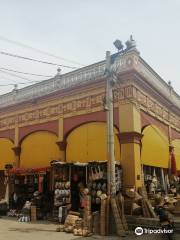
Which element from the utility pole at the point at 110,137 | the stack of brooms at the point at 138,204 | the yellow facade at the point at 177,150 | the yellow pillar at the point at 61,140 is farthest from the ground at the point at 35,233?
the yellow facade at the point at 177,150

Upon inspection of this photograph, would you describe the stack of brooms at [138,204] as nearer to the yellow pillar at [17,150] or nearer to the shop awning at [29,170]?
the shop awning at [29,170]

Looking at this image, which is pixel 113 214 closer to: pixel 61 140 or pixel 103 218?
pixel 103 218

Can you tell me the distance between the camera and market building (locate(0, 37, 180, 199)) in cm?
1522

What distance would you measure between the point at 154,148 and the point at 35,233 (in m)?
7.58

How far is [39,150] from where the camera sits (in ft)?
61.3

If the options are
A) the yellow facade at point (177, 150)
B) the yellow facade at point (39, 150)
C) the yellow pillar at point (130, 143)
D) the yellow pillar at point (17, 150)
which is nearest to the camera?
the yellow pillar at point (130, 143)

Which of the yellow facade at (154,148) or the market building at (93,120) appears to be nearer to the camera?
the market building at (93,120)

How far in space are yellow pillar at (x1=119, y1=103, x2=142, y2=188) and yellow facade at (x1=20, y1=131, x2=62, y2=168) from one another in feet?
12.7

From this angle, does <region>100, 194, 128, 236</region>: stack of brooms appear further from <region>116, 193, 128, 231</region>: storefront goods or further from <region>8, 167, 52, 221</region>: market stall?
<region>8, 167, 52, 221</region>: market stall

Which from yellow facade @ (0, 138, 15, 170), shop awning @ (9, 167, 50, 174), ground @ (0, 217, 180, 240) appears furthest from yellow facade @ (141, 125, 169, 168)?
yellow facade @ (0, 138, 15, 170)

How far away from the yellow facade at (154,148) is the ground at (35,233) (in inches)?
197

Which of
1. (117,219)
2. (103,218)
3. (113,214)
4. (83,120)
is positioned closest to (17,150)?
(83,120)

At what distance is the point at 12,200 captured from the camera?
58.3ft

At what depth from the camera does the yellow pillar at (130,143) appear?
47.6ft
